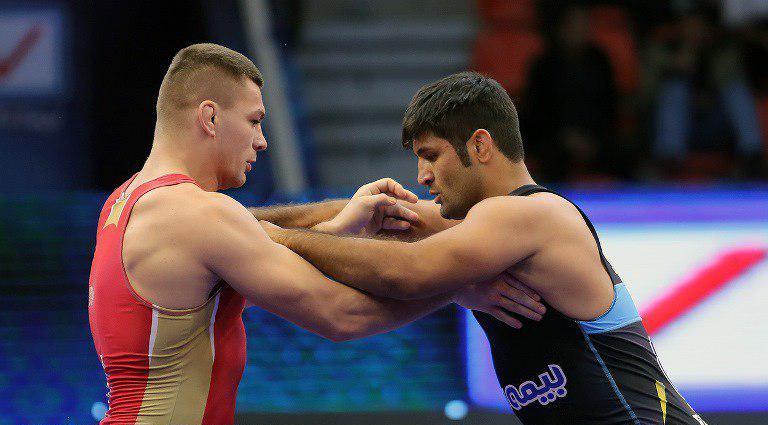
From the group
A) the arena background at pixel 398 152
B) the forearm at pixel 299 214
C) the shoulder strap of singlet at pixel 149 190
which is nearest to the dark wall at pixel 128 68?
the arena background at pixel 398 152

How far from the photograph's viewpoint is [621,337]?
318cm

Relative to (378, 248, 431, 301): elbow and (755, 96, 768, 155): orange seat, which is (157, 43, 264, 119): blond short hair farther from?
(755, 96, 768, 155): orange seat

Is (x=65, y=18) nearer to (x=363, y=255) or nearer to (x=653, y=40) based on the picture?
(x=653, y=40)

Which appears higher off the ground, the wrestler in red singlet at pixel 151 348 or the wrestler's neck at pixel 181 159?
the wrestler's neck at pixel 181 159

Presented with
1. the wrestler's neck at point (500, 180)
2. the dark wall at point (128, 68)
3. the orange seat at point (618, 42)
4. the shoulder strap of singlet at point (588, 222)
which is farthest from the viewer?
the orange seat at point (618, 42)

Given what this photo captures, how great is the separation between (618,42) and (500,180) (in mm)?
5624

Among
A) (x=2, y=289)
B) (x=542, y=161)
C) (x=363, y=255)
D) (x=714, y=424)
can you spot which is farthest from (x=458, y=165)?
(x=542, y=161)

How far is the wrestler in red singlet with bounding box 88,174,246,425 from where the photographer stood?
2.94 m

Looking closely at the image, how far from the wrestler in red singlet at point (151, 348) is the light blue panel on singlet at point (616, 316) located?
3.65 feet

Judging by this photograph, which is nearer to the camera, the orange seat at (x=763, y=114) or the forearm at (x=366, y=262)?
the forearm at (x=366, y=262)

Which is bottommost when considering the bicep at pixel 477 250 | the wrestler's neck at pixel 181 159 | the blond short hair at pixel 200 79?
the bicep at pixel 477 250

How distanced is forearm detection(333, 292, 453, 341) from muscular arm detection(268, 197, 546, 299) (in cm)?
5

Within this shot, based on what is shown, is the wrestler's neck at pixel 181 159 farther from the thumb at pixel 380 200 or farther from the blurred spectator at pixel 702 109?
the blurred spectator at pixel 702 109

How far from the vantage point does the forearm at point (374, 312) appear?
3.20 meters
